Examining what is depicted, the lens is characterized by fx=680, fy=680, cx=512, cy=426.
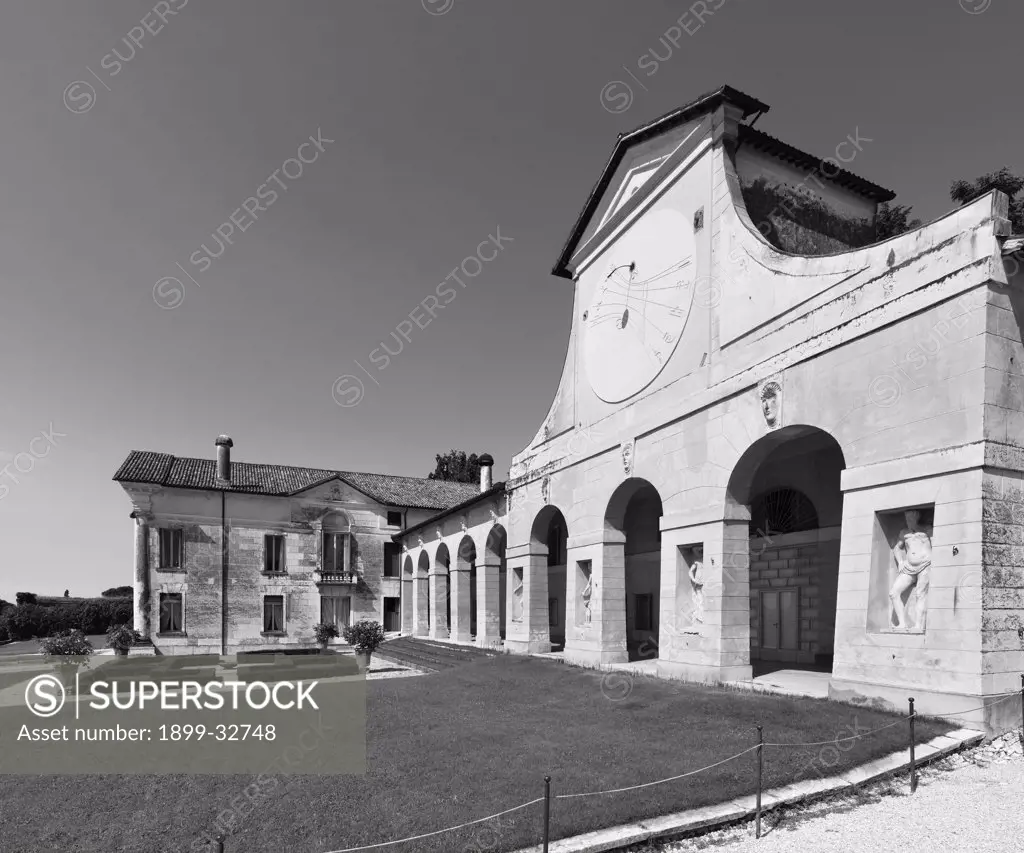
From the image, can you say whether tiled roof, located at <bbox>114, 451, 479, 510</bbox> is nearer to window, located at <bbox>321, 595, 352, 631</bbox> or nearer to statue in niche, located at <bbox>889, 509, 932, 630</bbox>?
window, located at <bbox>321, 595, 352, 631</bbox>

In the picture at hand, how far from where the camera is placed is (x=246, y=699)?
14.3 meters

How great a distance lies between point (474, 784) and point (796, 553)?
34.7 feet

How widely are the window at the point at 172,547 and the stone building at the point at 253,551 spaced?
1.7 inches

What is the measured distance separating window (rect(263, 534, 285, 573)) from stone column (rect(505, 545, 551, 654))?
1684cm

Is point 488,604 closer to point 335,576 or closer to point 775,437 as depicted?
point 335,576

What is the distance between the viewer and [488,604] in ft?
→ 76.4

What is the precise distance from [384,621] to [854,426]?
2939 cm

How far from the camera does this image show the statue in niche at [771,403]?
1135cm

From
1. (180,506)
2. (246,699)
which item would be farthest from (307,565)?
(246,699)

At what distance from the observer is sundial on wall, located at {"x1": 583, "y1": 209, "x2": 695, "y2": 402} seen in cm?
1502

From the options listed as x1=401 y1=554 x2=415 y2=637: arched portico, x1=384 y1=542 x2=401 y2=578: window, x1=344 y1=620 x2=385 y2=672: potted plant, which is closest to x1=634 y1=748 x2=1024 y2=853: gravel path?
x1=344 y1=620 x2=385 y2=672: potted plant

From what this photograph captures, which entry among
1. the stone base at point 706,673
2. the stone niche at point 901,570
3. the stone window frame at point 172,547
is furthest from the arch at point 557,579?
the stone window frame at point 172,547

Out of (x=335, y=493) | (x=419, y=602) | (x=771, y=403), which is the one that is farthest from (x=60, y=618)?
(x=771, y=403)

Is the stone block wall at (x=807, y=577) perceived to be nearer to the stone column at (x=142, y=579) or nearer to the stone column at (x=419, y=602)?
the stone column at (x=419, y=602)
